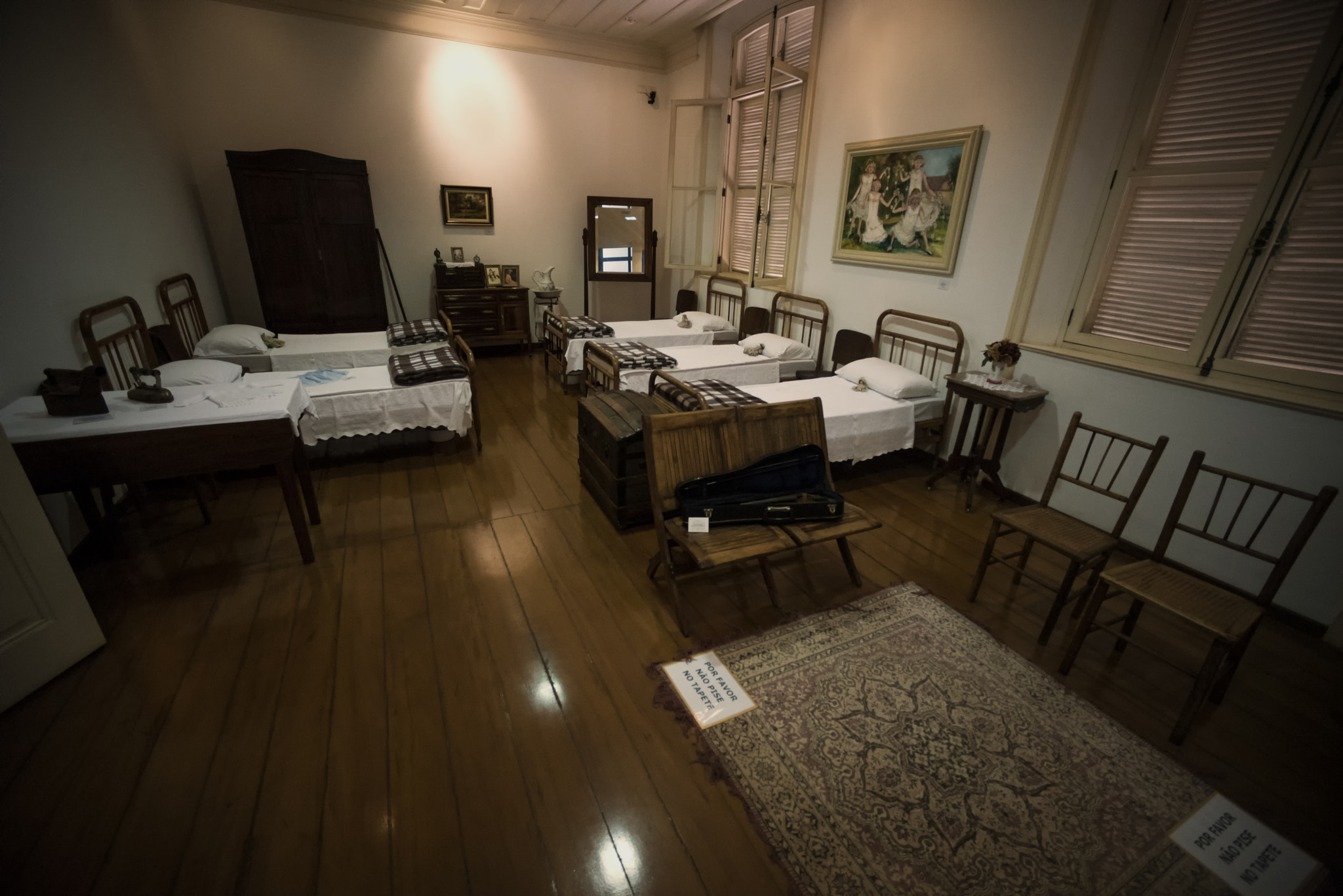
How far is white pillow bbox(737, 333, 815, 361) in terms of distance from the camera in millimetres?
5168

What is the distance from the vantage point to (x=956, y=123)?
12.2ft

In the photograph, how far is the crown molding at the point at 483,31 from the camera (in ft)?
17.6

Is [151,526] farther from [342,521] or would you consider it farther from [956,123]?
[956,123]

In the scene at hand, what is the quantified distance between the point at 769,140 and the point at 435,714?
5.75 m

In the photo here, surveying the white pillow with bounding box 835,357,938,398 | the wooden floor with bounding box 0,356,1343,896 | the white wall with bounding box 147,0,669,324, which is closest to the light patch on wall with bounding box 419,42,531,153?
the white wall with bounding box 147,0,669,324

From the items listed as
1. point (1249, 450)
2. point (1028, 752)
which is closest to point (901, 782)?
point (1028, 752)

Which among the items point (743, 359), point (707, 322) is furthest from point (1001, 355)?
point (707, 322)

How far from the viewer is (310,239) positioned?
5516 millimetres

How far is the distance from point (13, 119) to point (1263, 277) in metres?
6.37

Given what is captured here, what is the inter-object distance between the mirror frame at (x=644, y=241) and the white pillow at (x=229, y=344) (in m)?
3.85

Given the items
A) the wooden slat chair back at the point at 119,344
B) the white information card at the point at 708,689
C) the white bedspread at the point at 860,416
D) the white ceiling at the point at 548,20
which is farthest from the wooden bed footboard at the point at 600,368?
the white ceiling at the point at 548,20

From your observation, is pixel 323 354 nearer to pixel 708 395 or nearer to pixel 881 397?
pixel 708 395

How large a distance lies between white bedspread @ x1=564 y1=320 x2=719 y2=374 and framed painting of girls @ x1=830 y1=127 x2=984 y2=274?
1726 millimetres

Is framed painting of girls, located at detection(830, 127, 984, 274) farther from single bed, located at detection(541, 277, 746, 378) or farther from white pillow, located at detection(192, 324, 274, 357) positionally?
white pillow, located at detection(192, 324, 274, 357)
